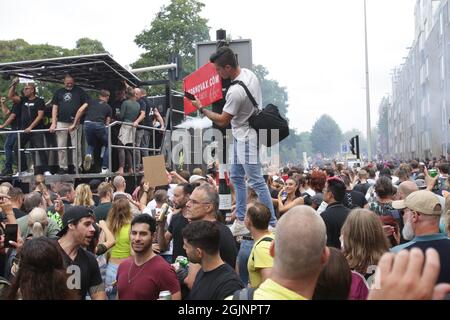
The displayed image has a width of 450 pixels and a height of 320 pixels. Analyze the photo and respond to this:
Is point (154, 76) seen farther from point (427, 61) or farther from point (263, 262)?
point (263, 262)

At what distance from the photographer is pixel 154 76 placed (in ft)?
139

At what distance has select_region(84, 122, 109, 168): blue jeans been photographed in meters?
11.8

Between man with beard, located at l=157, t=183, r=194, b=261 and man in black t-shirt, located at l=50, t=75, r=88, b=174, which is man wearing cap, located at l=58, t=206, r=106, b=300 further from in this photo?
man in black t-shirt, located at l=50, t=75, r=88, b=174

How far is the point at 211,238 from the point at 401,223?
9.95 feet

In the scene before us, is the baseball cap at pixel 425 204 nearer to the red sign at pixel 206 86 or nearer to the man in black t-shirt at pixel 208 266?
the man in black t-shirt at pixel 208 266

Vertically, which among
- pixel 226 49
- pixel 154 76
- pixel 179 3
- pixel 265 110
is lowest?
pixel 265 110

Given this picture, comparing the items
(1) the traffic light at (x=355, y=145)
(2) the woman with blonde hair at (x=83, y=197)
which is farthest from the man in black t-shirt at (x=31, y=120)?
(1) the traffic light at (x=355, y=145)

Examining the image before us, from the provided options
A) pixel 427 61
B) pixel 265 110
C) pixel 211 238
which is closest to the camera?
pixel 211 238

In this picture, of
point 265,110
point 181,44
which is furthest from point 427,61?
point 265,110

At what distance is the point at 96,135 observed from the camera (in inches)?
469

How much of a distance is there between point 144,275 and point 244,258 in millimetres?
1362

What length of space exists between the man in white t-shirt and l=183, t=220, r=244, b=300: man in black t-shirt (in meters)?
1.82

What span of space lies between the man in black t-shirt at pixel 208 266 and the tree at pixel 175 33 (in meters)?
40.9

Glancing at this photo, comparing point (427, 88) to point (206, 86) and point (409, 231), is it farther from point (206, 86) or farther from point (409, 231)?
point (409, 231)
